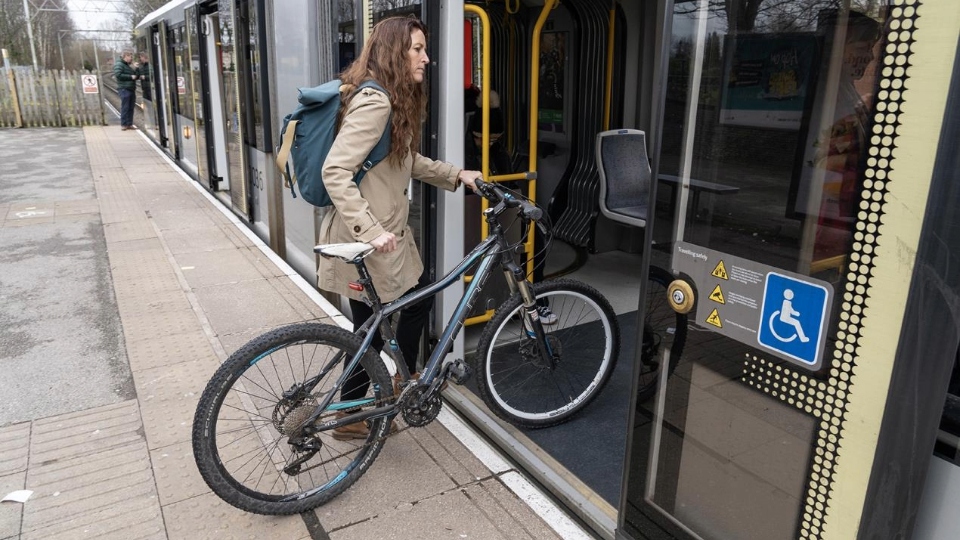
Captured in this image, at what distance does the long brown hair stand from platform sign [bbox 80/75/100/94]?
1690 centimetres

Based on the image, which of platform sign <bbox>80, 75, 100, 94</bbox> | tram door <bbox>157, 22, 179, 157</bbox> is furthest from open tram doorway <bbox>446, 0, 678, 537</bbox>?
platform sign <bbox>80, 75, 100, 94</bbox>

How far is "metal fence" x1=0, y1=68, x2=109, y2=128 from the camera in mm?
16297

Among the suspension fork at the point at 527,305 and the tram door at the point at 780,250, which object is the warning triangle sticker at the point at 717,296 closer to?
the tram door at the point at 780,250

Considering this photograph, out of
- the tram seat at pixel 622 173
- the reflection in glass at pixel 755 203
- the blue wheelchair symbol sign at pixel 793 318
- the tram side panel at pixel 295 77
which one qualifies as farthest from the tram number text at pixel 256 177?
the blue wheelchair symbol sign at pixel 793 318

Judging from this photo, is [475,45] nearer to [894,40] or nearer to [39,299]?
[894,40]

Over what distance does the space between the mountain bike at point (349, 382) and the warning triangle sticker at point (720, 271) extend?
1005mm

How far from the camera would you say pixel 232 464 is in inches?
114

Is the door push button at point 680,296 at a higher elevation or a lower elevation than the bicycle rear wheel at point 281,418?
higher

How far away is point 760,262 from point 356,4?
2.88 m

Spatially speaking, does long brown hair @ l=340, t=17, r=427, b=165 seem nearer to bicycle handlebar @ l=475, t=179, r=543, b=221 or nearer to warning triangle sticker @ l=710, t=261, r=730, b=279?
bicycle handlebar @ l=475, t=179, r=543, b=221

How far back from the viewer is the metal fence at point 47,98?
16.3 metres

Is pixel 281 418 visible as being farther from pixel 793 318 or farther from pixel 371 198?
pixel 793 318

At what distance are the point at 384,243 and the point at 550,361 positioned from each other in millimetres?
1050

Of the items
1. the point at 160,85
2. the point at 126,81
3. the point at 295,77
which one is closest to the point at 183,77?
the point at 160,85
